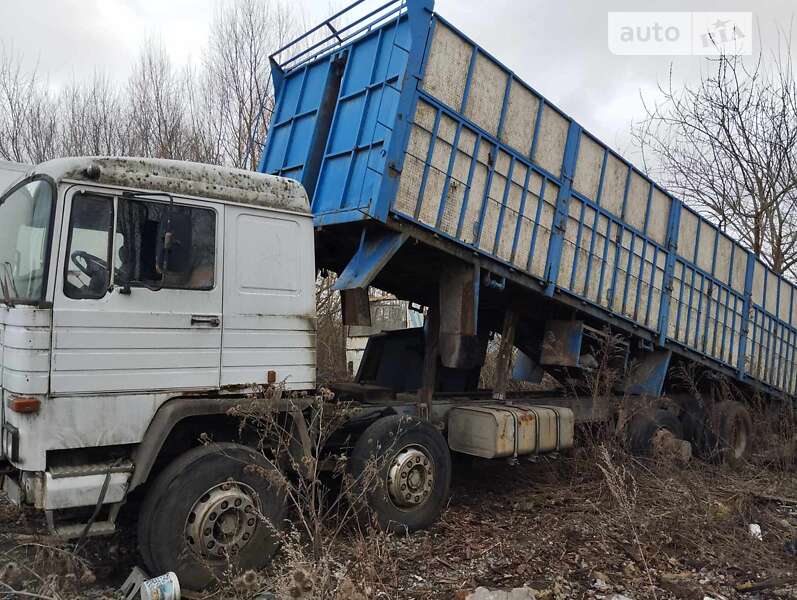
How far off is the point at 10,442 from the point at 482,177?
3.90 m

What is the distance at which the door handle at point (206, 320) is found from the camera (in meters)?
3.85

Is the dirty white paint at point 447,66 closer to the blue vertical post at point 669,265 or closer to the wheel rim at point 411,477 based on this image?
the wheel rim at point 411,477

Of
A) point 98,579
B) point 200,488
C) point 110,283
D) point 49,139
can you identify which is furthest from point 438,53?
point 49,139

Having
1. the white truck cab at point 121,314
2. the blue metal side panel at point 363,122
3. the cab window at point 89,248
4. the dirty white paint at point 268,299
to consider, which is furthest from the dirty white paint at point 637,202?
the cab window at point 89,248

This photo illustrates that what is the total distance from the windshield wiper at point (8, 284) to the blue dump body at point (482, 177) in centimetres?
225

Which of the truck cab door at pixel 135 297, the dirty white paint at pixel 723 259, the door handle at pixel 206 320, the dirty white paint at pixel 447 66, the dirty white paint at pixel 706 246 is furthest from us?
the dirty white paint at pixel 723 259

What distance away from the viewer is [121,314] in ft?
11.8

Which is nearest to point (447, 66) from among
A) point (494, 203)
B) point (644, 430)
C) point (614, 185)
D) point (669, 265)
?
point (494, 203)

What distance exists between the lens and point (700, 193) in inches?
531

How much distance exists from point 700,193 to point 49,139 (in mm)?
15411

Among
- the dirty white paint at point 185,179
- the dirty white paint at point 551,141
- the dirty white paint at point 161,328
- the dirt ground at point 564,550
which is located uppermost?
the dirty white paint at point 551,141

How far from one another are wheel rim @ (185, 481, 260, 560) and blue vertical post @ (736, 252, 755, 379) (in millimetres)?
Answer: 6853

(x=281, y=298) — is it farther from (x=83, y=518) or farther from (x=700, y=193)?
(x=700, y=193)

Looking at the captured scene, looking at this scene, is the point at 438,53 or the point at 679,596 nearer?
the point at 679,596
